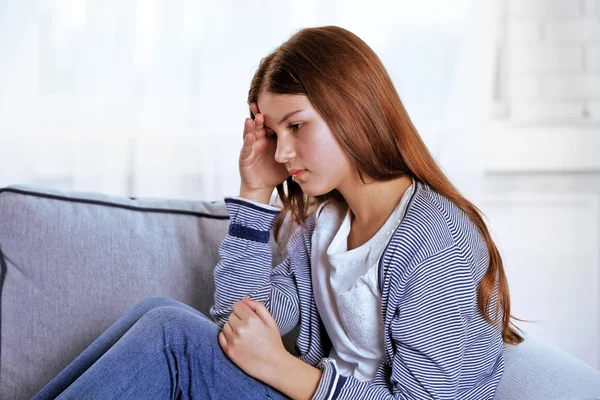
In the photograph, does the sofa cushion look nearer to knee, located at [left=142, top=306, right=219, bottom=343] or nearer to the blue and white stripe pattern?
knee, located at [left=142, top=306, right=219, bottom=343]

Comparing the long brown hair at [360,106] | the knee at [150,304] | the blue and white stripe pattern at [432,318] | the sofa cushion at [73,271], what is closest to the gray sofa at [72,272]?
the sofa cushion at [73,271]

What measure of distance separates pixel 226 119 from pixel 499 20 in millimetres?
838

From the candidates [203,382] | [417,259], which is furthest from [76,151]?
[417,259]

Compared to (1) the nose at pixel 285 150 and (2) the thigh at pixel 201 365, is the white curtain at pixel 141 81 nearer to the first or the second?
(1) the nose at pixel 285 150

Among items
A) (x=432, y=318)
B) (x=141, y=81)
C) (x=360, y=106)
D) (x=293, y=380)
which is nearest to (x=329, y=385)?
(x=293, y=380)

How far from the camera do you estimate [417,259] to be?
1.04 m

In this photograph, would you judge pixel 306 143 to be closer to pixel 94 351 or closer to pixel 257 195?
pixel 257 195

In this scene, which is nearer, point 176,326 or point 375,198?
point 176,326

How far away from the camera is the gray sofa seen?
142 cm

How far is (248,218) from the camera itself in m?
1.32

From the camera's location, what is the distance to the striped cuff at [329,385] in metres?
1.05

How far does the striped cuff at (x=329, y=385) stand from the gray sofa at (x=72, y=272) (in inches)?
17.1

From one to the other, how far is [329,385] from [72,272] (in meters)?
0.65

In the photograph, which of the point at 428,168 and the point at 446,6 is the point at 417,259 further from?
the point at 446,6
